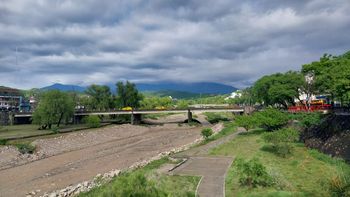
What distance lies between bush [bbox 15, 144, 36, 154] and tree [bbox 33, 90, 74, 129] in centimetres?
3070

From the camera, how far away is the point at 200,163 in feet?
125

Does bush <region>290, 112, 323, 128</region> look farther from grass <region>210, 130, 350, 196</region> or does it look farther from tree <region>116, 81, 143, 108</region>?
tree <region>116, 81, 143, 108</region>

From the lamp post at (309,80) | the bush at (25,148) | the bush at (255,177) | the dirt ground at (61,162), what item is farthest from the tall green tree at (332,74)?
the bush at (25,148)

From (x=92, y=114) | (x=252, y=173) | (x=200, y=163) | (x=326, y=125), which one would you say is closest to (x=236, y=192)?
(x=252, y=173)

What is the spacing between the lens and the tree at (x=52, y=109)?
8631 centimetres

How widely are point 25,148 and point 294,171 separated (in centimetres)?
4812

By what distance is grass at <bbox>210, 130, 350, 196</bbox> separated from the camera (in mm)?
24875

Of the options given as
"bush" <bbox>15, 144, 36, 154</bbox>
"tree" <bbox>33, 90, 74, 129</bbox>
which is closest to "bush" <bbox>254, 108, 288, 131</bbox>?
"bush" <bbox>15, 144, 36, 154</bbox>

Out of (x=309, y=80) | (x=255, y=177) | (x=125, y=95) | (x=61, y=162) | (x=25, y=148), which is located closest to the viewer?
(x=255, y=177)

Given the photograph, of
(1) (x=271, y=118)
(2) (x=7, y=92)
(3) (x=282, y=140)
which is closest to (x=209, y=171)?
(3) (x=282, y=140)

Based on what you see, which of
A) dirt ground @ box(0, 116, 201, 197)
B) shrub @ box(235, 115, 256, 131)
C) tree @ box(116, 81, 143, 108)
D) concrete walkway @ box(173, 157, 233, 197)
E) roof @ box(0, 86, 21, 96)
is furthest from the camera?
roof @ box(0, 86, 21, 96)

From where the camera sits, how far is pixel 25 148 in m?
55.7

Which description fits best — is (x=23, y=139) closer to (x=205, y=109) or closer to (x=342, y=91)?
(x=342, y=91)

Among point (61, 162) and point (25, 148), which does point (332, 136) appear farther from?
point (25, 148)
